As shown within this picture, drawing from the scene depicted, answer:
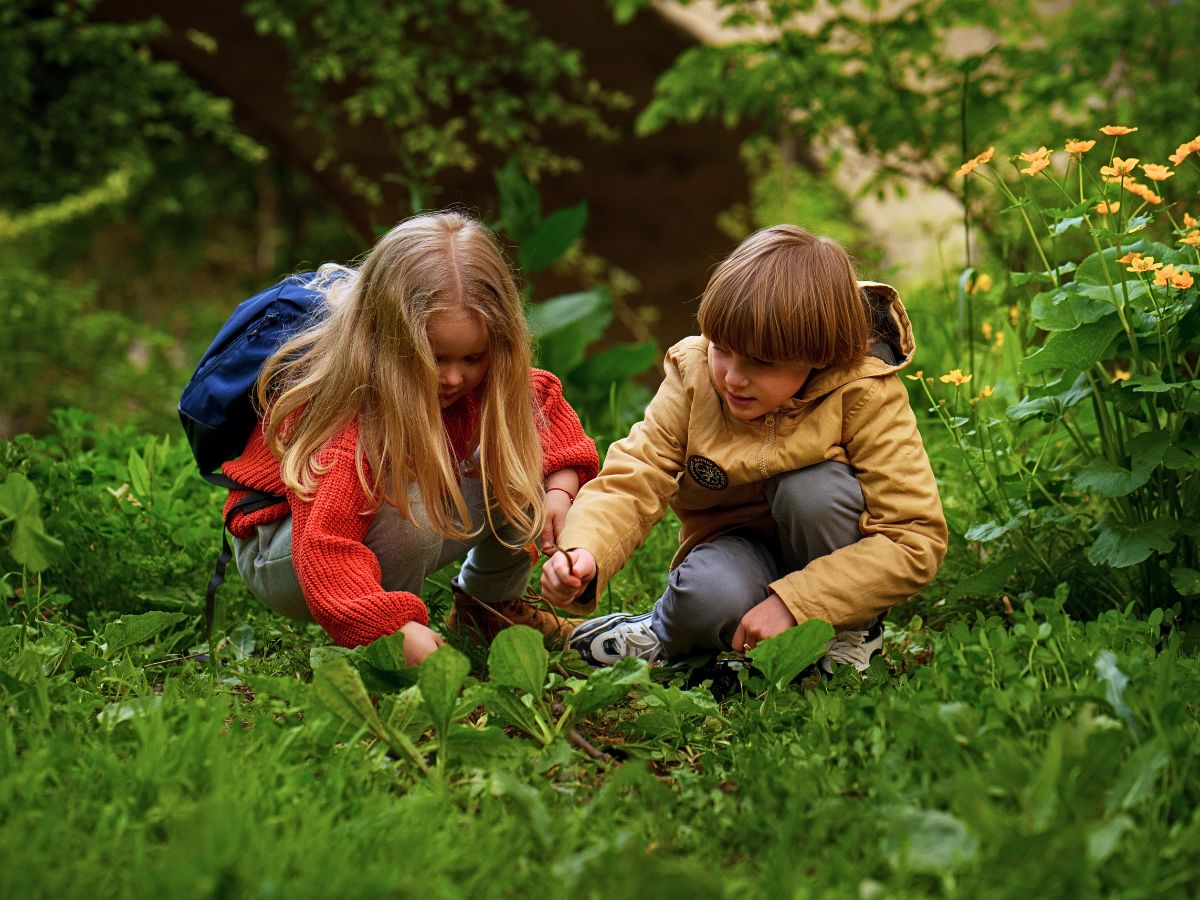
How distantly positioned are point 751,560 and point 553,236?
1870mm

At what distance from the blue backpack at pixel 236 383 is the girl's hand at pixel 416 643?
0.42 m

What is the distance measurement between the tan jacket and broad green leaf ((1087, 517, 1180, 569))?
0.29 metres

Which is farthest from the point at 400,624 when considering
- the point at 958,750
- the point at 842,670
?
the point at 958,750

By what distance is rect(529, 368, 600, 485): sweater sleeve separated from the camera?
7.50 ft

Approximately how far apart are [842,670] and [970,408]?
2.46 ft

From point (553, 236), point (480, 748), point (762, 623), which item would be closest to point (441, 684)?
point (480, 748)

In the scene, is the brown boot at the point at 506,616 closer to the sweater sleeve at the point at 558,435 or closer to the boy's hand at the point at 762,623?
the sweater sleeve at the point at 558,435

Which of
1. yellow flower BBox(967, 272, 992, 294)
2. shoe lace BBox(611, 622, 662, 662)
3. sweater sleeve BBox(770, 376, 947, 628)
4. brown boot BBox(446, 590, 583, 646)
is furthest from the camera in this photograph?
yellow flower BBox(967, 272, 992, 294)

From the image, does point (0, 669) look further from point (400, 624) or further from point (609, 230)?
point (609, 230)

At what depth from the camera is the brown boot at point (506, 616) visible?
95.0 inches

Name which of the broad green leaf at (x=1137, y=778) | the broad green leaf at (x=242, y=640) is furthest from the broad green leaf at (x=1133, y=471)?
the broad green leaf at (x=242, y=640)

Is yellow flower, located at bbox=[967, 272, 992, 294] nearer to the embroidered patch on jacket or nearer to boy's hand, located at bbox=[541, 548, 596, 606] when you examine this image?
the embroidered patch on jacket

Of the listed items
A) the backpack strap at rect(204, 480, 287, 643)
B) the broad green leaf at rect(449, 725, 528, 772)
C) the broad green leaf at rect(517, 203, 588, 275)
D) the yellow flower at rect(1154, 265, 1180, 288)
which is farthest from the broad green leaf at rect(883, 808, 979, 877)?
the broad green leaf at rect(517, 203, 588, 275)

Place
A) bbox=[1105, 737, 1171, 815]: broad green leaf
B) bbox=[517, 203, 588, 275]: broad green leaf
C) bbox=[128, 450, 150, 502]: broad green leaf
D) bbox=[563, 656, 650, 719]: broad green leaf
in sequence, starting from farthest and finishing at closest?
bbox=[517, 203, 588, 275]: broad green leaf
bbox=[128, 450, 150, 502]: broad green leaf
bbox=[563, 656, 650, 719]: broad green leaf
bbox=[1105, 737, 1171, 815]: broad green leaf
